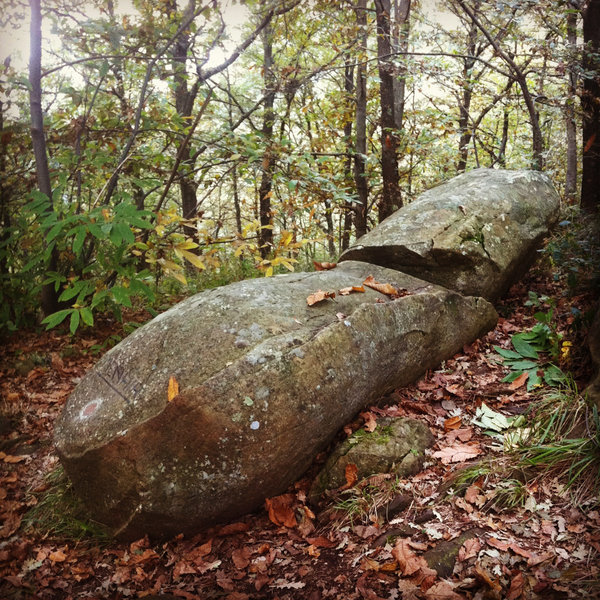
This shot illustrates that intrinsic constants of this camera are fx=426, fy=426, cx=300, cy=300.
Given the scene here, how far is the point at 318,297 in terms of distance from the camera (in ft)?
12.6

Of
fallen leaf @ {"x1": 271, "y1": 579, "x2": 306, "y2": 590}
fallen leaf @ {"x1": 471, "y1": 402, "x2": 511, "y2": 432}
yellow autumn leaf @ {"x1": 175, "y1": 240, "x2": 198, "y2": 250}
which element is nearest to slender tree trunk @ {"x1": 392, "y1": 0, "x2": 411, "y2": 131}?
yellow autumn leaf @ {"x1": 175, "y1": 240, "x2": 198, "y2": 250}

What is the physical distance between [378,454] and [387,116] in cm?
→ 624

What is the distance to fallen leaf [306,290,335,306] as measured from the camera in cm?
380

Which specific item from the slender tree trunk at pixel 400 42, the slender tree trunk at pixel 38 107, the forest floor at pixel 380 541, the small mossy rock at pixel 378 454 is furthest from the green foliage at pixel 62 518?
the slender tree trunk at pixel 400 42

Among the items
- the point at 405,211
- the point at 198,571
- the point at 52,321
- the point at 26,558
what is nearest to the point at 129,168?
the point at 52,321

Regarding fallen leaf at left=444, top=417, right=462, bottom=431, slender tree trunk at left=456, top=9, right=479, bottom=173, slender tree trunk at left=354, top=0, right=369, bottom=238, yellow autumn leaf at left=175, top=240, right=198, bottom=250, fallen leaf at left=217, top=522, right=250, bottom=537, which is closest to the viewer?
fallen leaf at left=217, top=522, right=250, bottom=537

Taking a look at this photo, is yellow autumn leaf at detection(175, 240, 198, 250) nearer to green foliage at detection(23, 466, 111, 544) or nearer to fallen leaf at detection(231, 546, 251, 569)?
green foliage at detection(23, 466, 111, 544)

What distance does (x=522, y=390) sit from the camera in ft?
12.5

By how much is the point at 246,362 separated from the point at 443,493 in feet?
5.46

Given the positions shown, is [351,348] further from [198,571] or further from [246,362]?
[198,571]

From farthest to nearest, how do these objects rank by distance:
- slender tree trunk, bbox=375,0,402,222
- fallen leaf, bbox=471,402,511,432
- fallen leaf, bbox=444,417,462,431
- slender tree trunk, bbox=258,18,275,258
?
1. slender tree trunk, bbox=375,0,402,222
2. slender tree trunk, bbox=258,18,275,258
3. fallen leaf, bbox=444,417,462,431
4. fallen leaf, bbox=471,402,511,432

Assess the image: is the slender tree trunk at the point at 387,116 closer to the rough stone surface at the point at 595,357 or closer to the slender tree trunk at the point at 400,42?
the slender tree trunk at the point at 400,42

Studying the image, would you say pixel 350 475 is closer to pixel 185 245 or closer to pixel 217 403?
pixel 217 403

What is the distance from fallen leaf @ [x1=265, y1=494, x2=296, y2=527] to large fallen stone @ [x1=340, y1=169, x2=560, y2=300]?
2886mm
